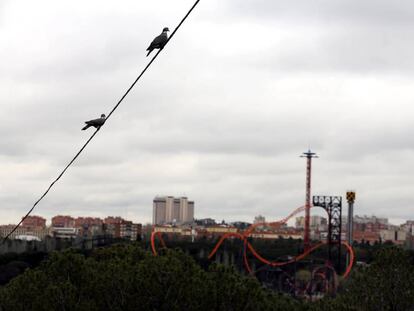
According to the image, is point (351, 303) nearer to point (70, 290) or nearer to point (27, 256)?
point (70, 290)

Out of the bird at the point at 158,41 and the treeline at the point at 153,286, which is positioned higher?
the bird at the point at 158,41

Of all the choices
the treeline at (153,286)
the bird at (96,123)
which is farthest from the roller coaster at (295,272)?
the bird at (96,123)

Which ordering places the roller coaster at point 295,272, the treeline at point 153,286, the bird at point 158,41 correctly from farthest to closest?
the roller coaster at point 295,272 → the treeline at point 153,286 → the bird at point 158,41

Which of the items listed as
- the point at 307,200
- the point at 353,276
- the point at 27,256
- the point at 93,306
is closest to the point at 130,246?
the point at 93,306

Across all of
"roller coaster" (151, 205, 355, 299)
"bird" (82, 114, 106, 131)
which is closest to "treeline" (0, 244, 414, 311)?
"bird" (82, 114, 106, 131)

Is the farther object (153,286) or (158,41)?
(153,286)

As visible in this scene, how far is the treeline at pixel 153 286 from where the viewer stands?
4833cm

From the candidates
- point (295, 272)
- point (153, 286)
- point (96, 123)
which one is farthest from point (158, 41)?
point (295, 272)

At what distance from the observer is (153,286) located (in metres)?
→ 54.6

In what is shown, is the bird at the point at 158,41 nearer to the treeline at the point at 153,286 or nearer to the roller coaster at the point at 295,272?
the treeline at the point at 153,286

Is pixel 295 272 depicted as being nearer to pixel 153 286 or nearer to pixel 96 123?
pixel 153 286

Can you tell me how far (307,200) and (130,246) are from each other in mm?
98467

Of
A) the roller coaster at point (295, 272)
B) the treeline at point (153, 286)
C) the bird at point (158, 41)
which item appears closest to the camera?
the bird at point (158, 41)

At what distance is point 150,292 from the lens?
179 feet
